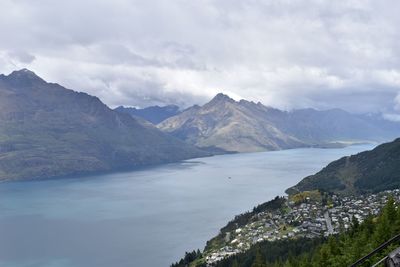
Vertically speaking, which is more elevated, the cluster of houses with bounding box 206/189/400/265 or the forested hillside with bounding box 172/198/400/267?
the forested hillside with bounding box 172/198/400/267

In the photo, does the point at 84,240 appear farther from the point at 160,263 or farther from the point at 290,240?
the point at 290,240

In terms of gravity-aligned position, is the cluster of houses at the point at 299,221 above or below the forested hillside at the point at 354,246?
below

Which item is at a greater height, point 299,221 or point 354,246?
point 354,246

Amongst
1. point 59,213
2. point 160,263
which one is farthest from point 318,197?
point 59,213

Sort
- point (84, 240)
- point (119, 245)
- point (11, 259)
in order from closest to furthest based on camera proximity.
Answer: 1. point (11, 259)
2. point (119, 245)
3. point (84, 240)

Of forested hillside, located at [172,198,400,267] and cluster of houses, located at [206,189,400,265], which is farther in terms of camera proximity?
cluster of houses, located at [206,189,400,265]

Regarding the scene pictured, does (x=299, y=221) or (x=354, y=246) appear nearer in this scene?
(x=354, y=246)

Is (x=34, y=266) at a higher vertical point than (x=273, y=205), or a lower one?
lower

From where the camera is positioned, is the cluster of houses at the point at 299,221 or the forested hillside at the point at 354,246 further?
the cluster of houses at the point at 299,221
